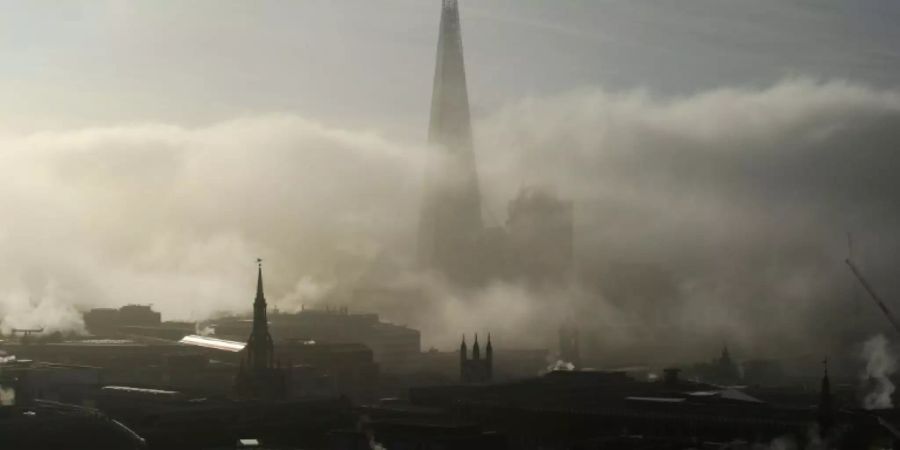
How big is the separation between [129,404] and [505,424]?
4301 centimetres

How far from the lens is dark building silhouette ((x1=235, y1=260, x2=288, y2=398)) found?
6836 inches

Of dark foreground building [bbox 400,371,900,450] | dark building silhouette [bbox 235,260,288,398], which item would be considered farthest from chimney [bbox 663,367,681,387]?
dark building silhouette [bbox 235,260,288,398]

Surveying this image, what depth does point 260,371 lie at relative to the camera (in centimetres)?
17488

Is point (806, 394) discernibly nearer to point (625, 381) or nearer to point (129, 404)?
point (625, 381)

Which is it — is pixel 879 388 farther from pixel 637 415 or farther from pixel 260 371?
pixel 260 371

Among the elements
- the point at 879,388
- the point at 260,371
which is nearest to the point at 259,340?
the point at 260,371

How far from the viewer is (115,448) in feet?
414

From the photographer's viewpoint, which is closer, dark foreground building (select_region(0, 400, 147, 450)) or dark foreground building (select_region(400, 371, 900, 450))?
dark foreground building (select_region(0, 400, 147, 450))

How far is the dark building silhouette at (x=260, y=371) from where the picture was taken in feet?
570

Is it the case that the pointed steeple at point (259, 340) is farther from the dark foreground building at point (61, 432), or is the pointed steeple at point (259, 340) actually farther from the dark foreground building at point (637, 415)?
the dark foreground building at point (61, 432)

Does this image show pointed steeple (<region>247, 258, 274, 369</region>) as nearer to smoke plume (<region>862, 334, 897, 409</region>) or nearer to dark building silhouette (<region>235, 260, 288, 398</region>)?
dark building silhouette (<region>235, 260, 288, 398</region>)

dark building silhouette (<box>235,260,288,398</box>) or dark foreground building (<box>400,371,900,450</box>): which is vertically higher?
dark building silhouette (<box>235,260,288,398</box>)

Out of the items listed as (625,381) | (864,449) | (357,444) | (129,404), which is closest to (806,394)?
(625,381)

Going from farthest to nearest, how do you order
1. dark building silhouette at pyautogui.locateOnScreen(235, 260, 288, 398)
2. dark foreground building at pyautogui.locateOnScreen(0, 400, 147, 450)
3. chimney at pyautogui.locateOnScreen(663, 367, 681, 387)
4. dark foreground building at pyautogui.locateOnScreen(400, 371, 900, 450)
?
chimney at pyautogui.locateOnScreen(663, 367, 681, 387)
dark building silhouette at pyautogui.locateOnScreen(235, 260, 288, 398)
dark foreground building at pyautogui.locateOnScreen(400, 371, 900, 450)
dark foreground building at pyautogui.locateOnScreen(0, 400, 147, 450)
